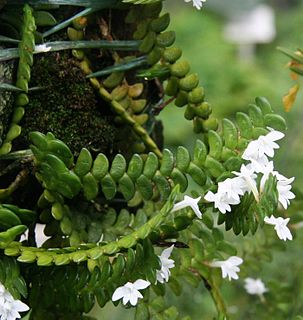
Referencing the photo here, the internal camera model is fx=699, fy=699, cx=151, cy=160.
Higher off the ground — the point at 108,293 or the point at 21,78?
the point at 21,78

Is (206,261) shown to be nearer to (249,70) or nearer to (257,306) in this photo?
(257,306)

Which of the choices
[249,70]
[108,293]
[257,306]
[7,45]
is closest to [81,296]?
[108,293]

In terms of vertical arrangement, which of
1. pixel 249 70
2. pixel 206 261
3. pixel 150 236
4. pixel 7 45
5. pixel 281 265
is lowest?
pixel 249 70

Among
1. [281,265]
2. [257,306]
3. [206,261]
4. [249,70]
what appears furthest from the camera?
[249,70]

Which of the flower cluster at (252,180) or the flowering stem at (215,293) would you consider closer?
the flower cluster at (252,180)

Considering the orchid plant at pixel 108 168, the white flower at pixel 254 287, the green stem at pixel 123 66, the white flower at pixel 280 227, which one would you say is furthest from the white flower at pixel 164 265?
the white flower at pixel 254 287

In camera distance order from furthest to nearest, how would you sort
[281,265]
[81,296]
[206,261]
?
[281,265] < [206,261] < [81,296]

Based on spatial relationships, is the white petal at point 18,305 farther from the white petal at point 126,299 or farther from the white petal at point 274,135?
the white petal at point 274,135
